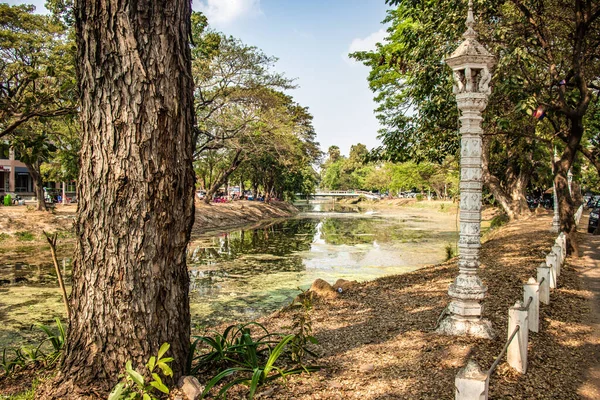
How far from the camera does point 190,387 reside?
3.58 meters

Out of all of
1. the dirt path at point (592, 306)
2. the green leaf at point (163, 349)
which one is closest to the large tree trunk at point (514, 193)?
the dirt path at point (592, 306)

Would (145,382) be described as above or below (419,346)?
above

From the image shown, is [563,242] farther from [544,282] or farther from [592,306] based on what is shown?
[544,282]

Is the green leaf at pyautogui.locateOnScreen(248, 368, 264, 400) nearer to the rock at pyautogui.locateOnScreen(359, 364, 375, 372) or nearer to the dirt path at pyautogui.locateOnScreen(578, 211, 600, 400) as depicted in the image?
the rock at pyautogui.locateOnScreen(359, 364, 375, 372)

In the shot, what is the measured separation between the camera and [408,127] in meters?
12.5

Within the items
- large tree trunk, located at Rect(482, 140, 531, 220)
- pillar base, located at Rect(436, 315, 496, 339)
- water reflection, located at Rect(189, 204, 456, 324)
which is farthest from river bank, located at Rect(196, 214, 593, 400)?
large tree trunk, located at Rect(482, 140, 531, 220)

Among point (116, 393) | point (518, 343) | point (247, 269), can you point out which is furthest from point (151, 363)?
point (247, 269)

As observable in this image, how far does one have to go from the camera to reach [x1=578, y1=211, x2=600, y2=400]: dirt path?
434cm

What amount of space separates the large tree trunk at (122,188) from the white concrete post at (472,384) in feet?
7.28

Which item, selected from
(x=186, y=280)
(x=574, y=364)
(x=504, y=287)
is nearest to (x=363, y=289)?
(x=504, y=287)

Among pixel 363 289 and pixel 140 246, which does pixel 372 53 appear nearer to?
pixel 363 289

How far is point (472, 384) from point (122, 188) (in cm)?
289

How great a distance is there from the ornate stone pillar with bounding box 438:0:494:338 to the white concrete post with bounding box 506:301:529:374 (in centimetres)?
84

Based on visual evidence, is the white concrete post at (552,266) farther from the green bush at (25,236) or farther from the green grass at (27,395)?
the green bush at (25,236)
